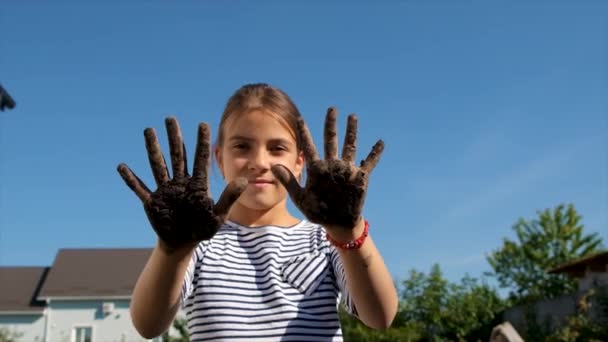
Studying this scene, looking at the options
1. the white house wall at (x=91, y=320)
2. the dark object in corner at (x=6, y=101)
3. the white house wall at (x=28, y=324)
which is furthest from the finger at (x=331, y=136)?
the white house wall at (x=28, y=324)

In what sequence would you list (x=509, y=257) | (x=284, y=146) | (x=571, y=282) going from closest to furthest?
(x=284, y=146) < (x=571, y=282) < (x=509, y=257)

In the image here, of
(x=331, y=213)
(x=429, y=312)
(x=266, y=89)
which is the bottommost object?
(x=331, y=213)

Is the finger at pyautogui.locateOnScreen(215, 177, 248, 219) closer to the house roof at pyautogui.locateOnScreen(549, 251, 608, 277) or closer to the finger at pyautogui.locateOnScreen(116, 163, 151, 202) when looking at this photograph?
the finger at pyautogui.locateOnScreen(116, 163, 151, 202)

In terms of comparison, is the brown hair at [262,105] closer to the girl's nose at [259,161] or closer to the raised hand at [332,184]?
the girl's nose at [259,161]

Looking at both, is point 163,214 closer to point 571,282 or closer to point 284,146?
point 284,146

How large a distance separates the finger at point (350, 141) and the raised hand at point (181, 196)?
0.30 m

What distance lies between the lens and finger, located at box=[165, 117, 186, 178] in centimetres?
191

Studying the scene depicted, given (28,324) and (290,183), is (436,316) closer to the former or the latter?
(28,324)

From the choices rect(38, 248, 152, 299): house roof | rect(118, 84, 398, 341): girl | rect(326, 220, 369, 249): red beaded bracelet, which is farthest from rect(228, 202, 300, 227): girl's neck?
rect(38, 248, 152, 299): house roof

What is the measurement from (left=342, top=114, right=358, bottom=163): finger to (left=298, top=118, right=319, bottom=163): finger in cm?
8

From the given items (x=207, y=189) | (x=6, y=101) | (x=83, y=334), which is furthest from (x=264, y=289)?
(x=83, y=334)

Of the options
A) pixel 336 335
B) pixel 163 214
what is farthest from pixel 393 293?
pixel 163 214

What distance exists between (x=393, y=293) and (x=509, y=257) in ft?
120

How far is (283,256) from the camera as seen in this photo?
7.81 feet
